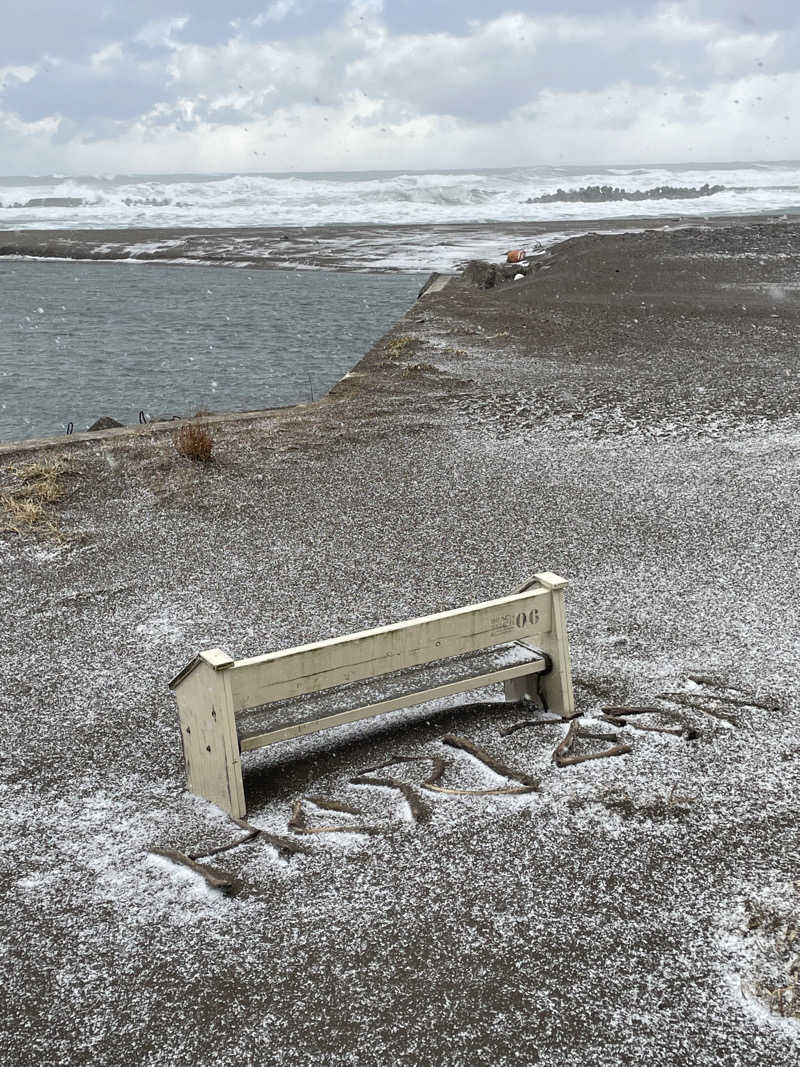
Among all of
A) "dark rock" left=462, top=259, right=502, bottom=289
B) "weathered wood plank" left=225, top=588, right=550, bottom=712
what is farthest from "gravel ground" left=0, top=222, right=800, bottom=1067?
"dark rock" left=462, top=259, right=502, bottom=289

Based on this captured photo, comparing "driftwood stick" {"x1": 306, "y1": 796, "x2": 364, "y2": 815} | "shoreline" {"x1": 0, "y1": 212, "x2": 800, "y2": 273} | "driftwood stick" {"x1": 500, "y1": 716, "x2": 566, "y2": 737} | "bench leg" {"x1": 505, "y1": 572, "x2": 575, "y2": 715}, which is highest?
"shoreline" {"x1": 0, "y1": 212, "x2": 800, "y2": 273}

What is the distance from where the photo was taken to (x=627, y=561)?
6.02 metres

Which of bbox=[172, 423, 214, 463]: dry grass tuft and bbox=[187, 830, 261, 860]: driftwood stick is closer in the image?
bbox=[187, 830, 261, 860]: driftwood stick

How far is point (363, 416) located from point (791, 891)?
7398 mm

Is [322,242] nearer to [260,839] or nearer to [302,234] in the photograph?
[302,234]

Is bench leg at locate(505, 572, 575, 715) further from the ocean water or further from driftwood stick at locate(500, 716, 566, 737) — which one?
the ocean water

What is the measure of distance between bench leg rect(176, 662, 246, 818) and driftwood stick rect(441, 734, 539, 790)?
90cm

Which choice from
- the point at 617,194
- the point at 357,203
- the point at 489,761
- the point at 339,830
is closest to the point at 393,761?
the point at 489,761

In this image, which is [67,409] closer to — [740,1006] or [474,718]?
[474,718]

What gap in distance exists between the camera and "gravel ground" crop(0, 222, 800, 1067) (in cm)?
264

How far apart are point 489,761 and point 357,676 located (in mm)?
614

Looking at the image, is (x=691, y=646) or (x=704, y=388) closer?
(x=691, y=646)

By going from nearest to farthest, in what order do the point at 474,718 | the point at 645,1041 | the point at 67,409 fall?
the point at 645,1041, the point at 474,718, the point at 67,409

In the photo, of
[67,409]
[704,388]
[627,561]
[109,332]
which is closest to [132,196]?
[109,332]
